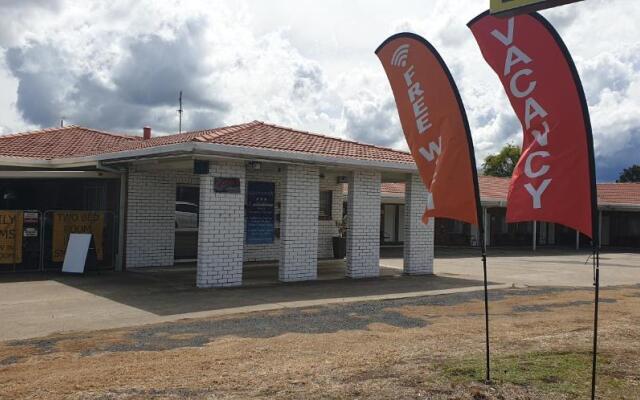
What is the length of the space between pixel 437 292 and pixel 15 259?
958 cm

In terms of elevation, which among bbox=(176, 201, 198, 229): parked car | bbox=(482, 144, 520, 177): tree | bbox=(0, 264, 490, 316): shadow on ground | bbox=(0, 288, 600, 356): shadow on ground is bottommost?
bbox=(0, 288, 600, 356): shadow on ground

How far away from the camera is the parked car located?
55.4 feet

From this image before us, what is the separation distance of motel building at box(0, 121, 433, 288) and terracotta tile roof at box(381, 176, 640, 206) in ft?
46.7

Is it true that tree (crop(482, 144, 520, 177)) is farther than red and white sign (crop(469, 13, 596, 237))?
Yes

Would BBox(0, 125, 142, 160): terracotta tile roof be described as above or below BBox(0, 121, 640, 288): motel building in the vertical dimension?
above

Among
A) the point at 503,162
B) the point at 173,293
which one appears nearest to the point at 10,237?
the point at 173,293

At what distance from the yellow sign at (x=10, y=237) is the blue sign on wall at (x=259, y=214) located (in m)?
5.32

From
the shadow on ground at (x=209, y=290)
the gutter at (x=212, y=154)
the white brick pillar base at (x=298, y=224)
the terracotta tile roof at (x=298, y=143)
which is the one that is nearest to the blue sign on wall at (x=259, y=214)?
the shadow on ground at (x=209, y=290)

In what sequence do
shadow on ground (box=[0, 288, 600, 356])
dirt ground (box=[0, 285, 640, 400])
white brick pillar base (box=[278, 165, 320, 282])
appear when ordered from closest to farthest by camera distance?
dirt ground (box=[0, 285, 640, 400]), shadow on ground (box=[0, 288, 600, 356]), white brick pillar base (box=[278, 165, 320, 282])

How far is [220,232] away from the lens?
12.4 metres

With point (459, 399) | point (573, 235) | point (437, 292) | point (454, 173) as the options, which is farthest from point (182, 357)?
point (573, 235)

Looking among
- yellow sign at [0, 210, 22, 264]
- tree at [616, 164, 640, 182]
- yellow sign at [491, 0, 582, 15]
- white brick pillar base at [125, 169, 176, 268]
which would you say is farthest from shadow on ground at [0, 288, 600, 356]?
tree at [616, 164, 640, 182]

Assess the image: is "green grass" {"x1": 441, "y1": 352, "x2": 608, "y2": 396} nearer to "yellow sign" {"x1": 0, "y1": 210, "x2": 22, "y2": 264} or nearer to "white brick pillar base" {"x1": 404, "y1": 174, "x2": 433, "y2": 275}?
"white brick pillar base" {"x1": 404, "y1": 174, "x2": 433, "y2": 275}

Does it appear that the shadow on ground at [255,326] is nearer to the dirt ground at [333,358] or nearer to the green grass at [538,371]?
the dirt ground at [333,358]
